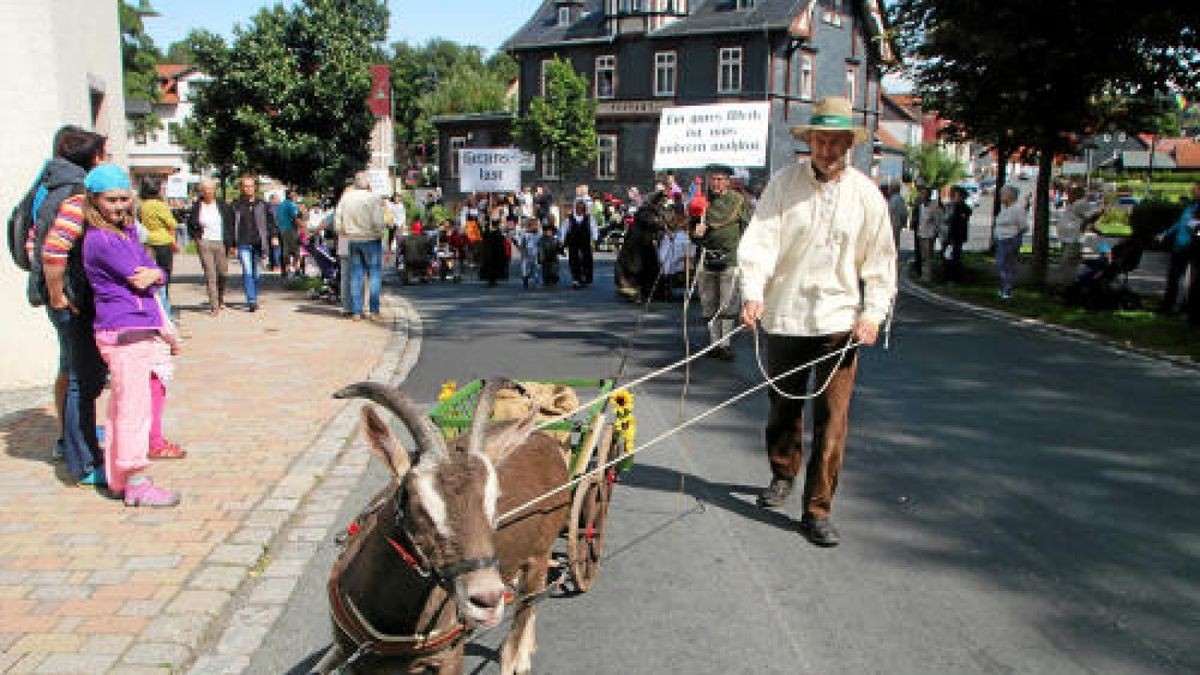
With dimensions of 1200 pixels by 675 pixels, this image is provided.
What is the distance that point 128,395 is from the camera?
518cm

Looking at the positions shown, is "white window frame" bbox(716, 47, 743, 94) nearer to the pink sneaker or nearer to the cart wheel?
the pink sneaker

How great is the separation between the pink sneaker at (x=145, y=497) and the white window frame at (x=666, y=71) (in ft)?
139

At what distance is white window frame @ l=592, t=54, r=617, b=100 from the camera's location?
47.1 metres

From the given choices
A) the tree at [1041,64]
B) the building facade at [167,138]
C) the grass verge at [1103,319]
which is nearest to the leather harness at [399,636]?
the grass verge at [1103,319]

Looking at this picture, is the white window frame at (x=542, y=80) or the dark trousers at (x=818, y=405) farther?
the white window frame at (x=542, y=80)

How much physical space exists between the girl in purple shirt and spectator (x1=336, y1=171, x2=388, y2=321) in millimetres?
7394

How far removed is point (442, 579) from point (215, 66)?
1473 cm

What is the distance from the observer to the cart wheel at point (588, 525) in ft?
13.5

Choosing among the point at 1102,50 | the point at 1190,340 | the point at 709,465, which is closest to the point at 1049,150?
the point at 1102,50

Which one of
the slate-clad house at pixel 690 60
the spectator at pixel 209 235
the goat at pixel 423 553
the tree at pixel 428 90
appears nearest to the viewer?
the goat at pixel 423 553

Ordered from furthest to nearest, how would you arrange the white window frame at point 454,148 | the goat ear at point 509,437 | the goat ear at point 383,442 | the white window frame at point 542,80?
the white window frame at point 454,148 < the white window frame at point 542,80 < the goat ear at point 509,437 < the goat ear at point 383,442

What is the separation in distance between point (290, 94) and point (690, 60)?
33027 millimetres

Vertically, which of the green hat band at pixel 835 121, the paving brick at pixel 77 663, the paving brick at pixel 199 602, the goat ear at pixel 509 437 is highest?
the green hat band at pixel 835 121

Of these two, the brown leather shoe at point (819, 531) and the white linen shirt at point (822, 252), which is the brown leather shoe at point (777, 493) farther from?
the white linen shirt at point (822, 252)
